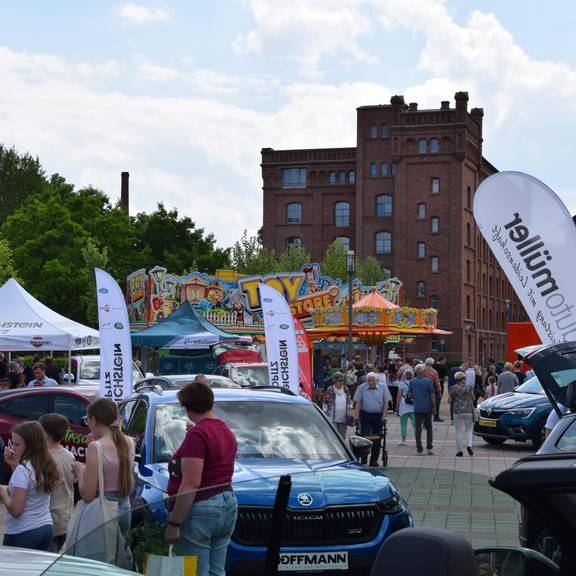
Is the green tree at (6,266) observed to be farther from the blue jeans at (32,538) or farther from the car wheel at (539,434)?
the blue jeans at (32,538)

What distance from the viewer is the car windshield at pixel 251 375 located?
2677 centimetres

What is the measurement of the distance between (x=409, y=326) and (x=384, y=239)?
4987 centimetres

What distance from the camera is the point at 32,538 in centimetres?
704

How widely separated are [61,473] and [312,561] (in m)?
3.65

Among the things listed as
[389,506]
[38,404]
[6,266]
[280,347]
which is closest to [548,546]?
[389,506]

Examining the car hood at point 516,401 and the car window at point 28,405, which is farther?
the car hood at point 516,401

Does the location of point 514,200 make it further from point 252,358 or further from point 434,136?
point 434,136

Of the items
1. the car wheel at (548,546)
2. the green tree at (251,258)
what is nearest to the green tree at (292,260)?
the green tree at (251,258)

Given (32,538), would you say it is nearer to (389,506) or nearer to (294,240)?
(389,506)

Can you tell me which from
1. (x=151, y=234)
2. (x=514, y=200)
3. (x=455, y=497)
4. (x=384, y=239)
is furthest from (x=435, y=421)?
(x=384, y=239)

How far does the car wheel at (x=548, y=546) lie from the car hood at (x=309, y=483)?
2.49ft

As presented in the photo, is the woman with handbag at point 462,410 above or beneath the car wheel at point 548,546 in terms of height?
beneath

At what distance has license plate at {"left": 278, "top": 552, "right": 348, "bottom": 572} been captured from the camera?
354 cm

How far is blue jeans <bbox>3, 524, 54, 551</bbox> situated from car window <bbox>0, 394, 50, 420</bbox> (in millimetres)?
9595
